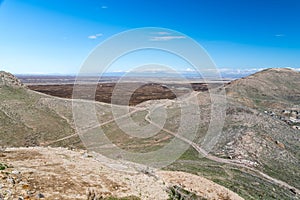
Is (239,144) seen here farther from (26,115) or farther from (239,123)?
(26,115)

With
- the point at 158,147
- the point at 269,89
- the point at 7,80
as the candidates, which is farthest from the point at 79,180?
the point at 269,89

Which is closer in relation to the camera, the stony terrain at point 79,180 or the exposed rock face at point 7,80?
the stony terrain at point 79,180

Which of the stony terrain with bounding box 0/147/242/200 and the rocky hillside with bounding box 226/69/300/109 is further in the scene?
the rocky hillside with bounding box 226/69/300/109

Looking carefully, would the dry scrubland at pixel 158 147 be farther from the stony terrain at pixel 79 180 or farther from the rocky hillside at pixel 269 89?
the rocky hillside at pixel 269 89

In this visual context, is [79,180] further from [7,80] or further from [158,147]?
[7,80]

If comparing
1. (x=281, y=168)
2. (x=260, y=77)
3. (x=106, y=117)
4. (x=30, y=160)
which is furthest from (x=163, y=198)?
(x=260, y=77)

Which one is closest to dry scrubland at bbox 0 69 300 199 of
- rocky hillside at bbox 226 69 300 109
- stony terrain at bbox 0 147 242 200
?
stony terrain at bbox 0 147 242 200

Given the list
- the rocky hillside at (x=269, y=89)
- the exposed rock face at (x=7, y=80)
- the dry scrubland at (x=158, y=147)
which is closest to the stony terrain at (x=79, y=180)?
the dry scrubland at (x=158, y=147)

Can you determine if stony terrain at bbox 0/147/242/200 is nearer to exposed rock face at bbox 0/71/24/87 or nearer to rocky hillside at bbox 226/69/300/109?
exposed rock face at bbox 0/71/24/87
